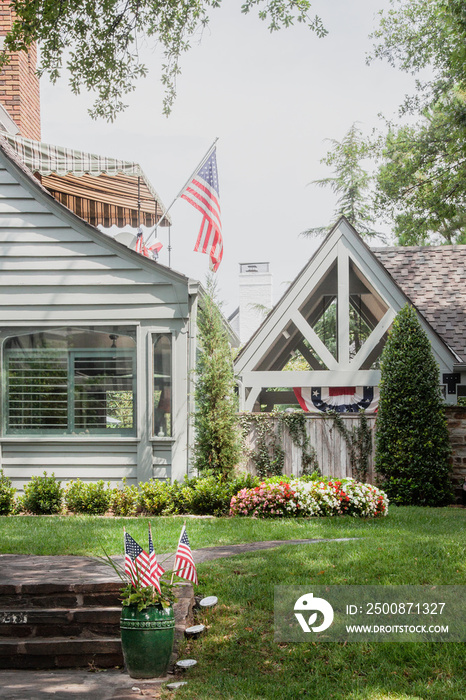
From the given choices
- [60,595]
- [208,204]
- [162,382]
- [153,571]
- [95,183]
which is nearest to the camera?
[153,571]

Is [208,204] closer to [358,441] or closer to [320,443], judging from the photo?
[320,443]

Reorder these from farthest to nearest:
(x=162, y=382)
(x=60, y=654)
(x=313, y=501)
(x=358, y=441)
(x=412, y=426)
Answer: (x=358, y=441) < (x=162, y=382) < (x=412, y=426) < (x=313, y=501) < (x=60, y=654)

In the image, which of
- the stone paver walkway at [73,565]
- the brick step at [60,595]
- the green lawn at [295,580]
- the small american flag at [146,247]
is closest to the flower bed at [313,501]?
the green lawn at [295,580]

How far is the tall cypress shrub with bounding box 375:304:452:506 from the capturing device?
1107 centimetres

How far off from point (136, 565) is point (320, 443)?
24.3 ft

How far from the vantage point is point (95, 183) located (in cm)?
1393

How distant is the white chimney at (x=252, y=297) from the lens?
32719 mm

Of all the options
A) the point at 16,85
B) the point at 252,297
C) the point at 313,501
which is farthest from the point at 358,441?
the point at 252,297

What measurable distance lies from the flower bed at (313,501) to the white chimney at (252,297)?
75.8 ft

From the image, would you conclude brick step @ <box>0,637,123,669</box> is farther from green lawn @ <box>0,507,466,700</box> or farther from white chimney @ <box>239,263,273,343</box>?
white chimney @ <box>239,263,273,343</box>

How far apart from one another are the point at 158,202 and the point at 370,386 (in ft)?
18.7

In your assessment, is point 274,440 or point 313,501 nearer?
point 313,501

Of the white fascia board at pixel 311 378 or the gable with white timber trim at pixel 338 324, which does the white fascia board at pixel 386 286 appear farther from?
the white fascia board at pixel 311 378

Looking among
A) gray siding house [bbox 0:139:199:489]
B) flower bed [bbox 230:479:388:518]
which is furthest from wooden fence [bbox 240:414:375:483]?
flower bed [bbox 230:479:388:518]
